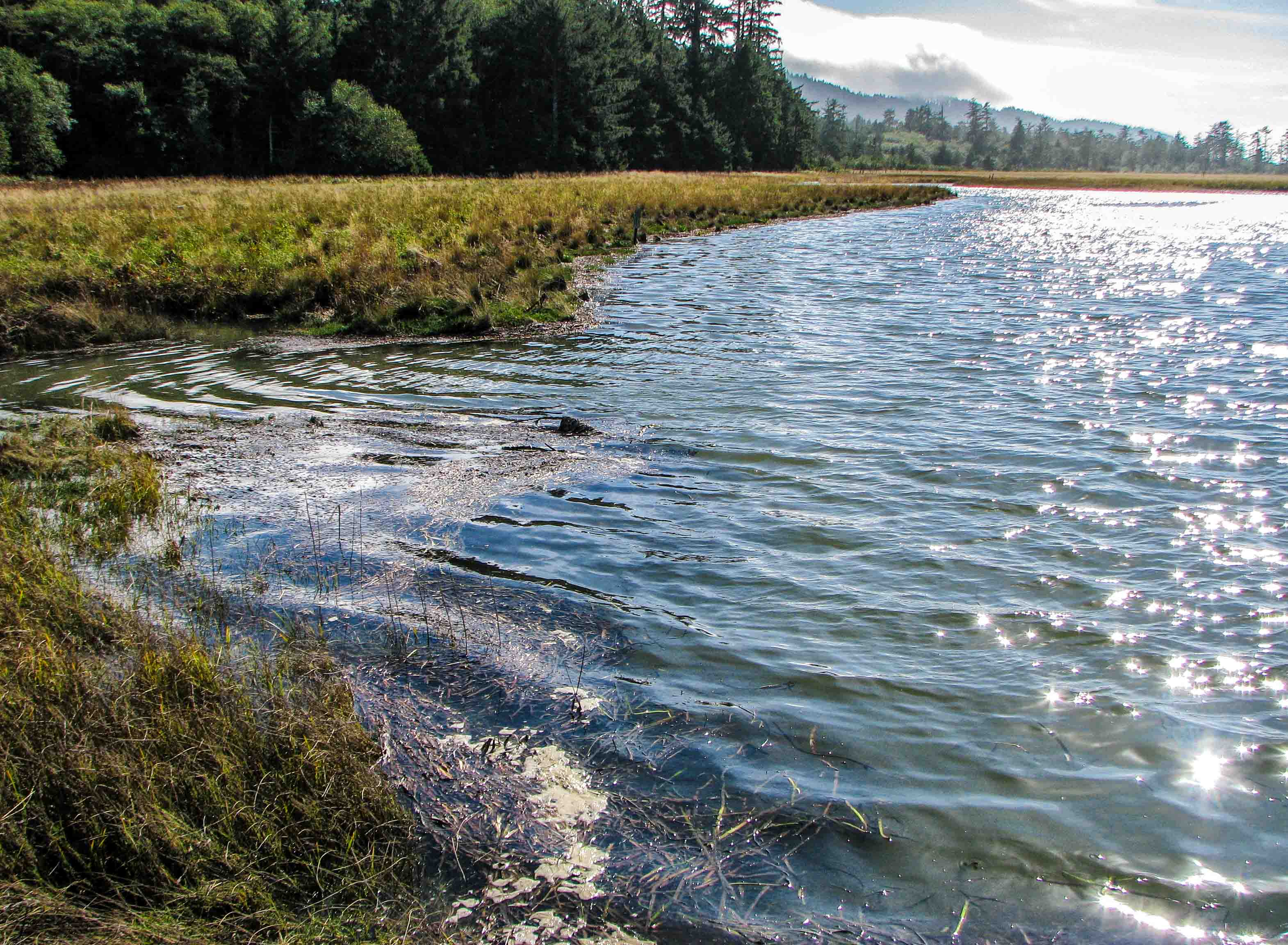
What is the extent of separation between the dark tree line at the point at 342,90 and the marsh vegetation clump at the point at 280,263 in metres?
28.4

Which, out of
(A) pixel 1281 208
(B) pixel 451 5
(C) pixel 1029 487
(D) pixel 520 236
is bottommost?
(C) pixel 1029 487

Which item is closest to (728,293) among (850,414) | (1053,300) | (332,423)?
(1053,300)

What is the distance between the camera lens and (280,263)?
1587 cm

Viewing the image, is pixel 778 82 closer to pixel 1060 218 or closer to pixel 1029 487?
pixel 1060 218

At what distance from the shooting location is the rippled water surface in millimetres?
3709

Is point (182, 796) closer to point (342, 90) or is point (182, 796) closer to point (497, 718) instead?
point (497, 718)

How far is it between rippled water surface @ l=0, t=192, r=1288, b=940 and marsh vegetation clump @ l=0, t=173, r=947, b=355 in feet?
4.53

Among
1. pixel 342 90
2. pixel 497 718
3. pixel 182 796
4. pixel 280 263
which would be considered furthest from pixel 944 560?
pixel 342 90

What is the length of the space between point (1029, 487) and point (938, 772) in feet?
14.3

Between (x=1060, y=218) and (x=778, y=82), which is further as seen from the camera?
(x=778, y=82)

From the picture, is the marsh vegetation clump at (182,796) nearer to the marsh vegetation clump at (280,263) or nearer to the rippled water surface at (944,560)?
the rippled water surface at (944,560)

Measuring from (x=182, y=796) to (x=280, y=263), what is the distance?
14368 mm

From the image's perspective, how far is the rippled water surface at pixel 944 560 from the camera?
3709 millimetres

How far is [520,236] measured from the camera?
2155 centimetres
